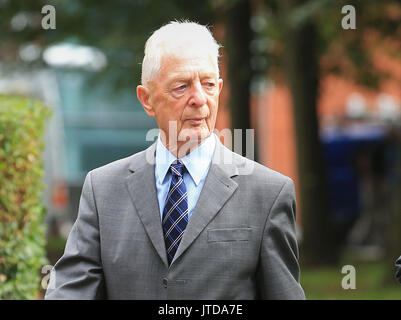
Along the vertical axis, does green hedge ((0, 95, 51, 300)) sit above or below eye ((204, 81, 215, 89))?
below

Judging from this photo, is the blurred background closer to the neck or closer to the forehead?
the neck

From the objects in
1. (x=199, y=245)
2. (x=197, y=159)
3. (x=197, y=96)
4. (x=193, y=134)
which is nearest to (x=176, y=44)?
(x=197, y=96)

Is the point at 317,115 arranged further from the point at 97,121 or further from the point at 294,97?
the point at 97,121

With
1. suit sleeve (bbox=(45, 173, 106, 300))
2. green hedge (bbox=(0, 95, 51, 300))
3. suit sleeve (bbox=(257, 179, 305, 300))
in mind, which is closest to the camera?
suit sleeve (bbox=(257, 179, 305, 300))

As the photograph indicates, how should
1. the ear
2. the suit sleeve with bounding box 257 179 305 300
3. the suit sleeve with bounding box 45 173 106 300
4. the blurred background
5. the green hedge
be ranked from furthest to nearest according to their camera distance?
the blurred background → the green hedge → the ear → the suit sleeve with bounding box 45 173 106 300 → the suit sleeve with bounding box 257 179 305 300

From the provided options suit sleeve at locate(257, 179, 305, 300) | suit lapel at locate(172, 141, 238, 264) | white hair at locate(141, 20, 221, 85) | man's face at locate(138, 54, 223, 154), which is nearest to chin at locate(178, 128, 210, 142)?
man's face at locate(138, 54, 223, 154)

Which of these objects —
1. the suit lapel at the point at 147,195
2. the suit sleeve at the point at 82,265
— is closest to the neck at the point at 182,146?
the suit lapel at the point at 147,195

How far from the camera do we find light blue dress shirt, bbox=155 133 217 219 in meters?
3.13

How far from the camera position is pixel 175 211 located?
3.08 m

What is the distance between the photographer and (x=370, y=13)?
13.1 meters

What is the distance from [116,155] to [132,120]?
149cm

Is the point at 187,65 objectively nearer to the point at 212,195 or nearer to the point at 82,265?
the point at 212,195

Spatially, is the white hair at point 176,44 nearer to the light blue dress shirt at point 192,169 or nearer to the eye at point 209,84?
the eye at point 209,84

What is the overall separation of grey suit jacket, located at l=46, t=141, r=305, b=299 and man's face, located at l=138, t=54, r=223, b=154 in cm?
16
